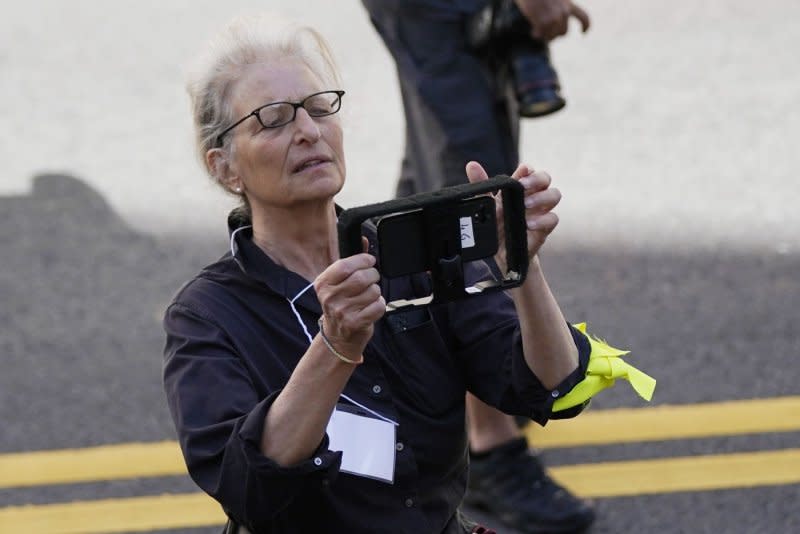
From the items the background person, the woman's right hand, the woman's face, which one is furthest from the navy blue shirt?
the background person

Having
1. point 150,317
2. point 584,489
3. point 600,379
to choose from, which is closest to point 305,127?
point 600,379

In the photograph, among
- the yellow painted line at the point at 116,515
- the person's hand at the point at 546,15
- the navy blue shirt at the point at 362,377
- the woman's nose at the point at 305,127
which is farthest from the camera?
the yellow painted line at the point at 116,515

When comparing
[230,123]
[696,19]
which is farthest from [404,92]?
[696,19]

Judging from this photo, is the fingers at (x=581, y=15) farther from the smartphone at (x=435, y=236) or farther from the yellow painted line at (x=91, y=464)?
the smartphone at (x=435, y=236)

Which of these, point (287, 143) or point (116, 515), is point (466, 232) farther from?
point (116, 515)

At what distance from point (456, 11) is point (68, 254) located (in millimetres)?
2179

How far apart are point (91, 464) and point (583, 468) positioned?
4.23 feet

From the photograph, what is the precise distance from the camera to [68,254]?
5.29m

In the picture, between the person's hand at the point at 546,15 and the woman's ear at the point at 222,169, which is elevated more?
the woman's ear at the point at 222,169

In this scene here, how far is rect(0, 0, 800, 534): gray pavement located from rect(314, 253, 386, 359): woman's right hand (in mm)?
728

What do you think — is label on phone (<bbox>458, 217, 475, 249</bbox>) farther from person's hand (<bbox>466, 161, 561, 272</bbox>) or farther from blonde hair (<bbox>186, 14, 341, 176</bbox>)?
blonde hair (<bbox>186, 14, 341, 176</bbox>)

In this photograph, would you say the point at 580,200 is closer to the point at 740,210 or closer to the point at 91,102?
the point at 740,210

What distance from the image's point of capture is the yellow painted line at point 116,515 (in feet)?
12.1

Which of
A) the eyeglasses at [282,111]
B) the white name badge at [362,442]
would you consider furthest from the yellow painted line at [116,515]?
the eyeglasses at [282,111]
